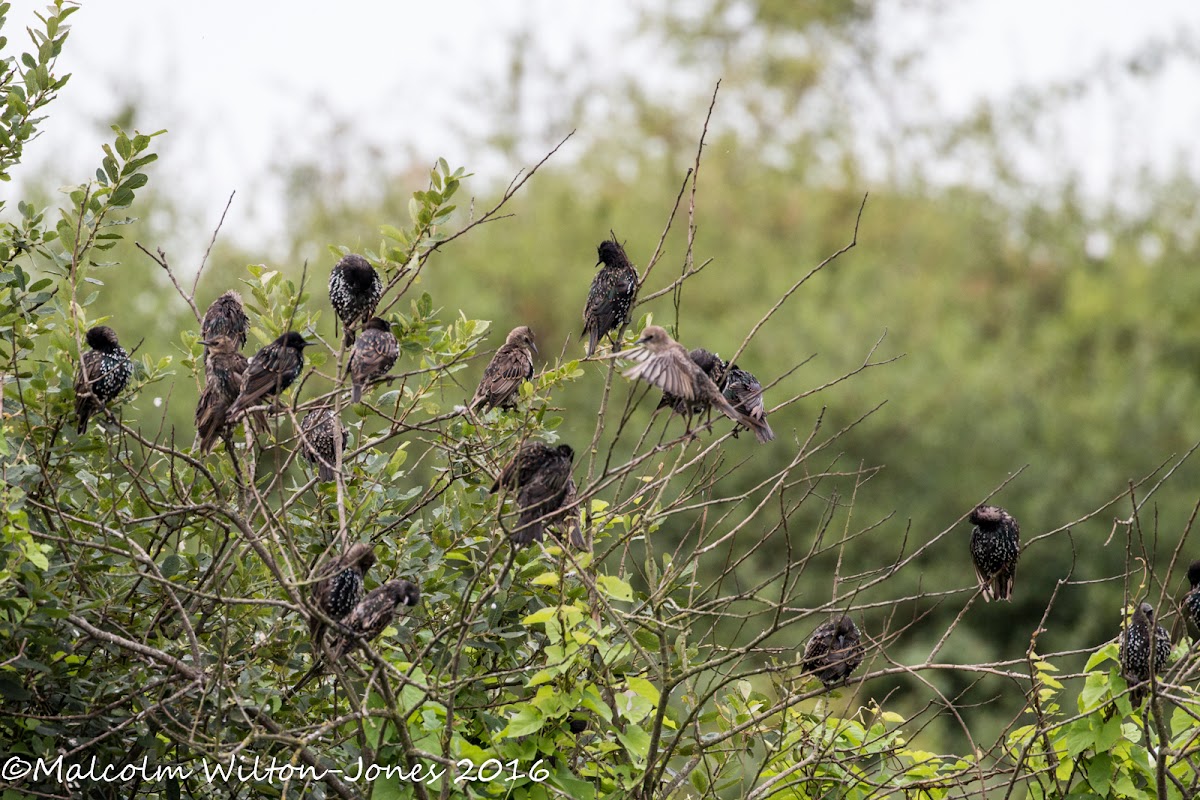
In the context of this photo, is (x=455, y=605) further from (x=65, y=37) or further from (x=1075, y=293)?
(x=1075, y=293)

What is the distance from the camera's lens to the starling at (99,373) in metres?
3.90

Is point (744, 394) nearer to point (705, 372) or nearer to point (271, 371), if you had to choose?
point (705, 372)

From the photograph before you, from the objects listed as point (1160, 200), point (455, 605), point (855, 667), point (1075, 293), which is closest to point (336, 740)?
point (455, 605)

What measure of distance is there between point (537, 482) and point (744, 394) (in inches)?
48.2

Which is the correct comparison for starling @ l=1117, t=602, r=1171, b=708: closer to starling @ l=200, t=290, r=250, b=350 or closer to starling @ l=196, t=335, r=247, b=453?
starling @ l=196, t=335, r=247, b=453

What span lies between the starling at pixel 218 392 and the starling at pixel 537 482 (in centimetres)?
80

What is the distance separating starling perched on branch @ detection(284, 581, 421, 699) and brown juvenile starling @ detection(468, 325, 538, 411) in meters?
0.85

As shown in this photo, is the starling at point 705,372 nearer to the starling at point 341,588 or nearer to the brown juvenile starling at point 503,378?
the brown juvenile starling at point 503,378

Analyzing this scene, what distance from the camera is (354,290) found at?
4.41 m

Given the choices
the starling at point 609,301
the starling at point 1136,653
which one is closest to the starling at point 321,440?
the starling at point 609,301

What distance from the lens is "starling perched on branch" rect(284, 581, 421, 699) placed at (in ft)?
11.5

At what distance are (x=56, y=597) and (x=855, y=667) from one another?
233 cm

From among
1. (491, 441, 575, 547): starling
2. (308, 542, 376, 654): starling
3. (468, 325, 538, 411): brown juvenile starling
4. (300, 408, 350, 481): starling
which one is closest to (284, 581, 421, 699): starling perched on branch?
(308, 542, 376, 654): starling

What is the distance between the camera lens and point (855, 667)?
4363mm
